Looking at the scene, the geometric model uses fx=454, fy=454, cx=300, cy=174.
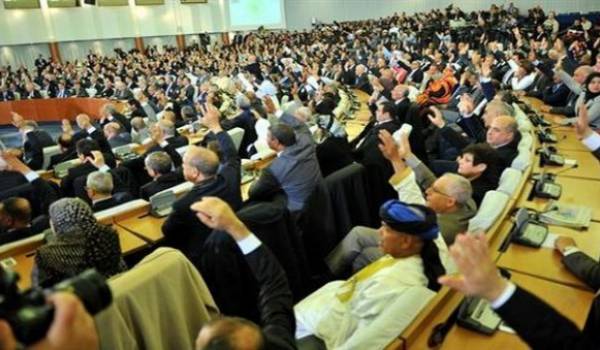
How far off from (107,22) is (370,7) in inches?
573

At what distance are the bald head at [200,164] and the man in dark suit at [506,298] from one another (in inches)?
99.6

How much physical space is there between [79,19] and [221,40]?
7.87m

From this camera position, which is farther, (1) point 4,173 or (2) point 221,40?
(2) point 221,40

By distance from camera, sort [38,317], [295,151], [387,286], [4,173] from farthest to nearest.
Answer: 1. [4,173]
2. [295,151]
3. [387,286]
4. [38,317]

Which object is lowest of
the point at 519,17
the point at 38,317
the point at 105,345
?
the point at 105,345

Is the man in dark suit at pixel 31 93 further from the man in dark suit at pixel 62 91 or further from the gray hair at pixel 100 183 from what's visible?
the gray hair at pixel 100 183

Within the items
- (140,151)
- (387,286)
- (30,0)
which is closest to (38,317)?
(387,286)

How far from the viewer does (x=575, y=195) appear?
3.68 meters

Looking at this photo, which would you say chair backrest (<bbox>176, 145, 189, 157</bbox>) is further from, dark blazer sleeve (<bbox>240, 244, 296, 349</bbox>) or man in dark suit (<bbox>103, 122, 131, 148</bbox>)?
dark blazer sleeve (<bbox>240, 244, 296, 349</bbox>)

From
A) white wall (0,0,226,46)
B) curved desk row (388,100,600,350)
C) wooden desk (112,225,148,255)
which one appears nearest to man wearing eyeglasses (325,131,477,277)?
curved desk row (388,100,600,350)

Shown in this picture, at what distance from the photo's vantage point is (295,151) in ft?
14.1

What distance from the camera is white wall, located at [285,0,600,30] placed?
64.0 ft

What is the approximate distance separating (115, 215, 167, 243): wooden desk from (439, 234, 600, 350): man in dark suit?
280 centimetres

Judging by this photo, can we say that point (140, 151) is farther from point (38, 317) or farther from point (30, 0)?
point (30, 0)
